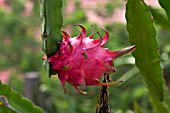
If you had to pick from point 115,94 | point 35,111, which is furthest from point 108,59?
point 115,94

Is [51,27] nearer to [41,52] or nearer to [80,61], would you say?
[80,61]

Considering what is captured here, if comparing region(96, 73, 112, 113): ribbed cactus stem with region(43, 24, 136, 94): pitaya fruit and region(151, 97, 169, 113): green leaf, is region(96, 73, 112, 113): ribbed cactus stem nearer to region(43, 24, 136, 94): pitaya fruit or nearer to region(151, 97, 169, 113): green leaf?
region(43, 24, 136, 94): pitaya fruit

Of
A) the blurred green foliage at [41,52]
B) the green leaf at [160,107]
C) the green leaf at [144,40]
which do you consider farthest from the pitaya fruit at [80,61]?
the blurred green foliage at [41,52]

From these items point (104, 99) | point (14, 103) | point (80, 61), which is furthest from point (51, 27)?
point (14, 103)

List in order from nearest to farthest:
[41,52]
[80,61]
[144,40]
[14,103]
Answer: [80,61]
[144,40]
[14,103]
[41,52]

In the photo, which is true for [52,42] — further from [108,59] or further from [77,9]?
[77,9]

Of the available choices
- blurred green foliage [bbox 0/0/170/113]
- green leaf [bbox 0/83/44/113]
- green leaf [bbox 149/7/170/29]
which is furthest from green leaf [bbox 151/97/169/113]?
blurred green foliage [bbox 0/0/170/113]

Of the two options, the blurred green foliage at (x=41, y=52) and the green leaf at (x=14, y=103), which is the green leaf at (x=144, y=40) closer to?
the green leaf at (x=14, y=103)
